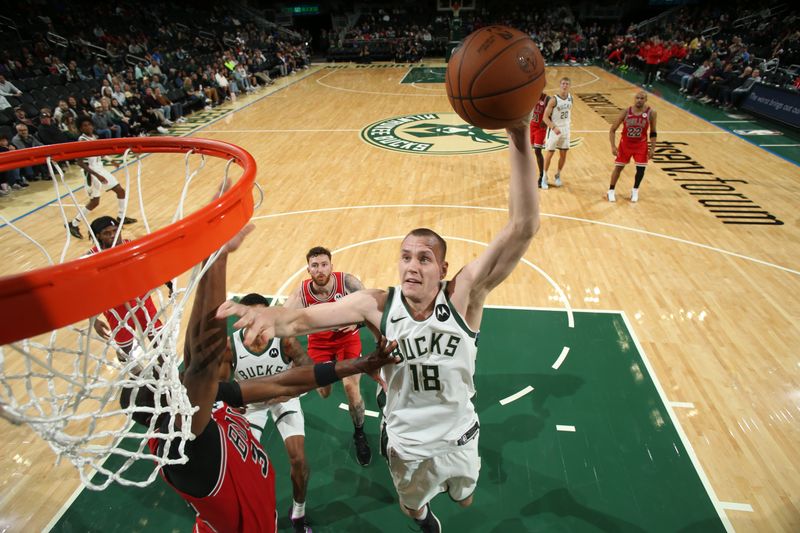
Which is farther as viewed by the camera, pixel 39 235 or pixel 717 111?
pixel 717 111

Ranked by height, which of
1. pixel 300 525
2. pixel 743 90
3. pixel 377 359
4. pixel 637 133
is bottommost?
pixel 300 525

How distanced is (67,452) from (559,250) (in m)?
5.77

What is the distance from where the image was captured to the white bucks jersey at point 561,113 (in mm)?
7828

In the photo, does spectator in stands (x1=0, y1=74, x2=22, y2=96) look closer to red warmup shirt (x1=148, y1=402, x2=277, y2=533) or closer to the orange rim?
red warmup shirt (x1=148, y1=402, x2=277, y2=533)

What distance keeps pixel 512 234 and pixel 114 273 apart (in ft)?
5.01

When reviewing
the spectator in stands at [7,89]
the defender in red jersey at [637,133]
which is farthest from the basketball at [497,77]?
the spectator in stands at [7,89]

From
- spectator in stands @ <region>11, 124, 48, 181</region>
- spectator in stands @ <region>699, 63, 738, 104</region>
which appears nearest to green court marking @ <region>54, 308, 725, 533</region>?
spectator in stands @ <region>11, 124, 48, 181</region>

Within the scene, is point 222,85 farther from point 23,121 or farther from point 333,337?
point 333,337

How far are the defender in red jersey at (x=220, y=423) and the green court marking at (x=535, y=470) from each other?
1.27 meters

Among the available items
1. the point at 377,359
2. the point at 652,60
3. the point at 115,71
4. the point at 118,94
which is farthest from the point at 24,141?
the point at 652,60

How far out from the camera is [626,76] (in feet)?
63.4

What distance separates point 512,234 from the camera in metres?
2.09

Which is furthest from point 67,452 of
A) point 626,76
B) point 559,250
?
point 626,76

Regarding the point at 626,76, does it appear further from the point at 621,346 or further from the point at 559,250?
the point at 621,346
